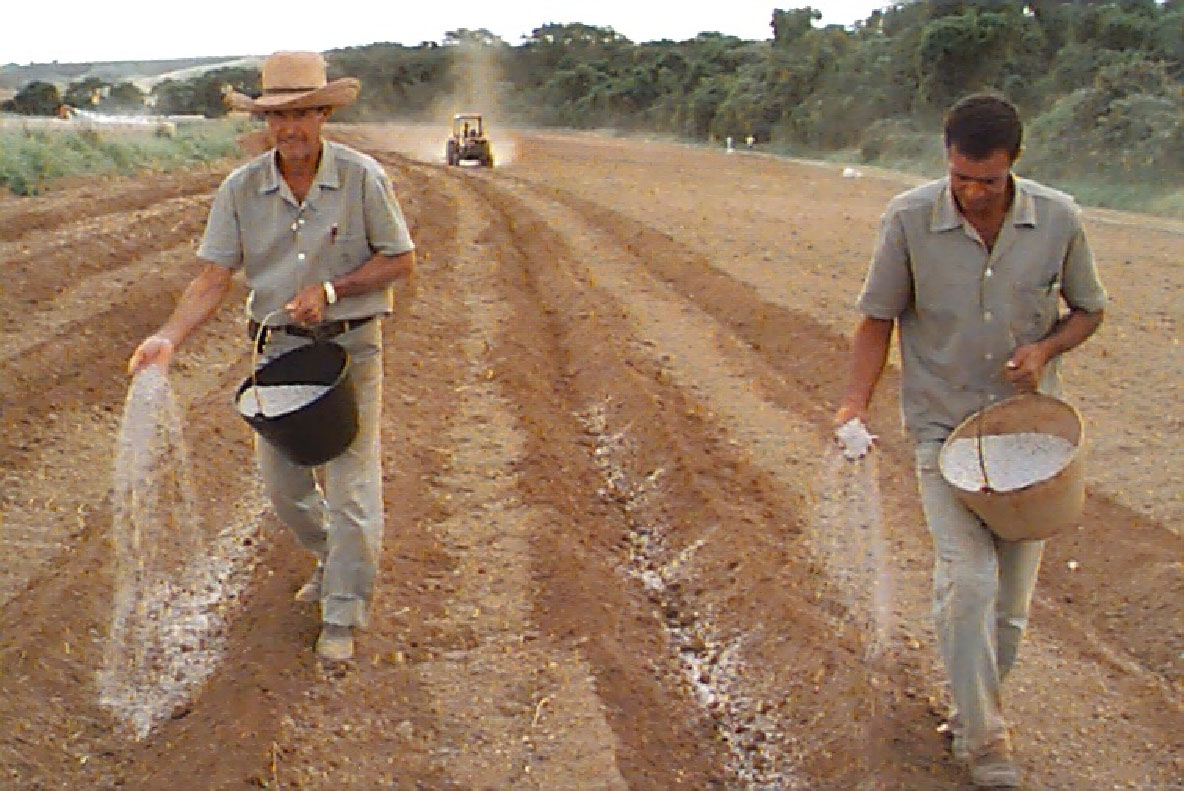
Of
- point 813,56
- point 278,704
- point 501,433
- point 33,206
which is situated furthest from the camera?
point 813,56

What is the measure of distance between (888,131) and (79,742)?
39.1 m

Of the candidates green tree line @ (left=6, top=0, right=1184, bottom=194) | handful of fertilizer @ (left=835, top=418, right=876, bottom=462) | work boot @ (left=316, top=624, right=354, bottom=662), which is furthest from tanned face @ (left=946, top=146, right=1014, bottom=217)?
green tree line @ (left=6, top=0, right=1184, bottom=194)

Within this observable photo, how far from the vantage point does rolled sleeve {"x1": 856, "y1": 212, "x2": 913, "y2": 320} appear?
13.9ft

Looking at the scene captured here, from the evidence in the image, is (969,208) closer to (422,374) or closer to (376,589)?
(376,589)

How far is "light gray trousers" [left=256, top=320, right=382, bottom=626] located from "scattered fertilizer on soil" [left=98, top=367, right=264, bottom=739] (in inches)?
19.1

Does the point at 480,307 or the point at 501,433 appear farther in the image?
the point at 480,307

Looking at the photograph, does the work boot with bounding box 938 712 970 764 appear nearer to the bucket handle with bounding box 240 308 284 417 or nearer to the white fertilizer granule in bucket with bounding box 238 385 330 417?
the white fertilizer granule in bucket with bounding box 238 385 330 417

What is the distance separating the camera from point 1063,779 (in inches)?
174

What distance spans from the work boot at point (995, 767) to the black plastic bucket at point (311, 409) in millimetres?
2068

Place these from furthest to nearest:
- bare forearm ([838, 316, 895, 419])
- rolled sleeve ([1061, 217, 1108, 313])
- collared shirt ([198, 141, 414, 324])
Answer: collared shirt ([198, 141, 414, 324])
bare forearm ([838, 316, 895, 419])
rolled sleeve ([1061, 217, 1108, 313])

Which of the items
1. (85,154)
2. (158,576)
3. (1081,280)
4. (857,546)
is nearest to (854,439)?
(1081,280)

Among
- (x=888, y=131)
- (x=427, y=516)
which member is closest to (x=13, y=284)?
(x=427, y=516)

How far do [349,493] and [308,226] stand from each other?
33.8 inches

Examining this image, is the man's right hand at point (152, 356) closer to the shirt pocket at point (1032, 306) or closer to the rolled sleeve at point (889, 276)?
the rolled sleeve at point (889, 276)
